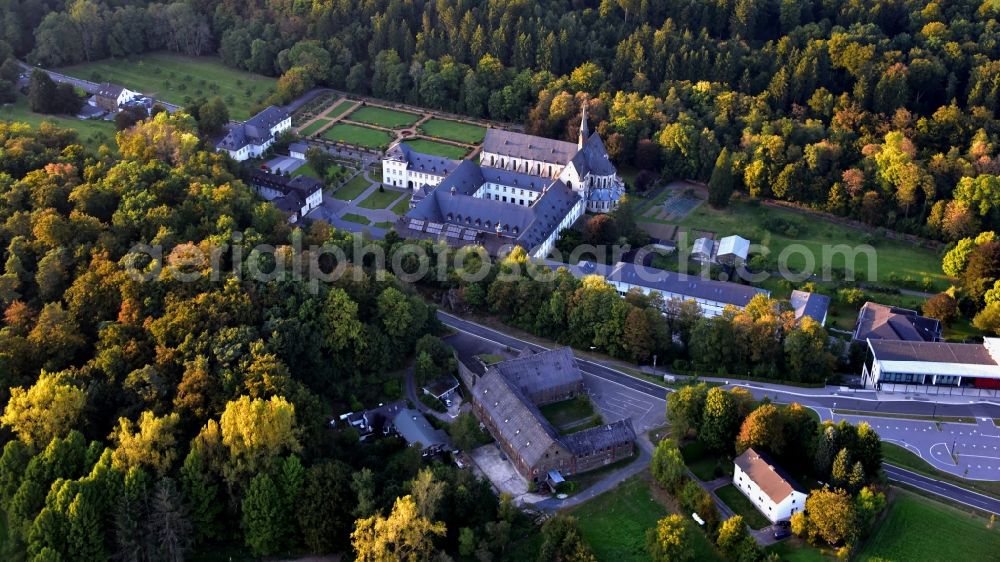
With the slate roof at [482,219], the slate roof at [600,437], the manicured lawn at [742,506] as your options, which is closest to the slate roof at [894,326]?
the manicured lawn at [742,506]

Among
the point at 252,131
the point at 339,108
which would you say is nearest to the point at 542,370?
the point at 252,131

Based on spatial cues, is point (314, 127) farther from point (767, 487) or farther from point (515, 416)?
point (767, 487)

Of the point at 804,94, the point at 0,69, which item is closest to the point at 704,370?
the point at 804,94

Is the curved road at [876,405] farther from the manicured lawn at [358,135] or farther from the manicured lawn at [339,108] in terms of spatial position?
the manicured lawn at [339,108]

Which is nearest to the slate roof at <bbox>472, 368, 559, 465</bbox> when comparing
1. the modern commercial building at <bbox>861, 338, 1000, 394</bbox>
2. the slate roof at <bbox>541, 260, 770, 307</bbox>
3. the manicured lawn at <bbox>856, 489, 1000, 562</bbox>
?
the slate roof at <bbox>541, 260, 770, 307</bbox>

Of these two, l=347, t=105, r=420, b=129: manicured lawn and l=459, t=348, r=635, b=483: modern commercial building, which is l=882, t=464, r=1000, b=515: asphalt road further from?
l=347, t=105, r=420, b=129: manicured lawn
